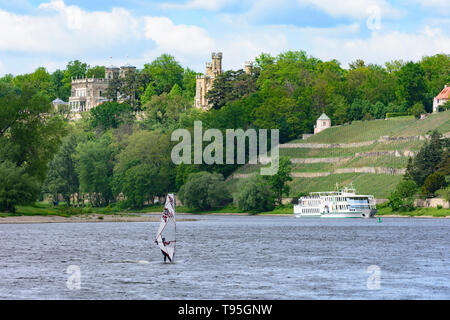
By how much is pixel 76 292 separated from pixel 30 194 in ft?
234

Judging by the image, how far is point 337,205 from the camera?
16088cm

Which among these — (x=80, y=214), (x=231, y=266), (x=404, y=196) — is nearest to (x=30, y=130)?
(x=80, y=214)

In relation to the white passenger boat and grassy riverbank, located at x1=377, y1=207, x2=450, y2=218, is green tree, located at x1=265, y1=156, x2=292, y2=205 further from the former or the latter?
grassy riverbank, located at x1=377, y1=207, x2=450, y2=218

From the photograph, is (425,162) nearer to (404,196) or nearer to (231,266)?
(404,196)

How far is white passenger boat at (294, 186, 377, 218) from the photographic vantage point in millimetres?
154500

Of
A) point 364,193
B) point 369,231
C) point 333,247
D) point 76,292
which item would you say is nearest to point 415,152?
point 364,193

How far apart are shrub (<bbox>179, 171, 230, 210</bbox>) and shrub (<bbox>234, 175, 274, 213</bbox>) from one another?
21.0 feet

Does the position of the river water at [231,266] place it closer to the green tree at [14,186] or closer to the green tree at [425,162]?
the green tree at [14,186]

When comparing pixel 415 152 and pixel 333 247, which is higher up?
pixel 415 152

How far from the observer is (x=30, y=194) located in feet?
395

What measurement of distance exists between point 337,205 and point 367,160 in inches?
815

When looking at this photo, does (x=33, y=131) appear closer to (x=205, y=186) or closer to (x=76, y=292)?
(x=205, y=186)

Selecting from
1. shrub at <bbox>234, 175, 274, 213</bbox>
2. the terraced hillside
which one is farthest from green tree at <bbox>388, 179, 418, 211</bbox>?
shrub at <bbox>234, 175, 274, 213</bbox>
